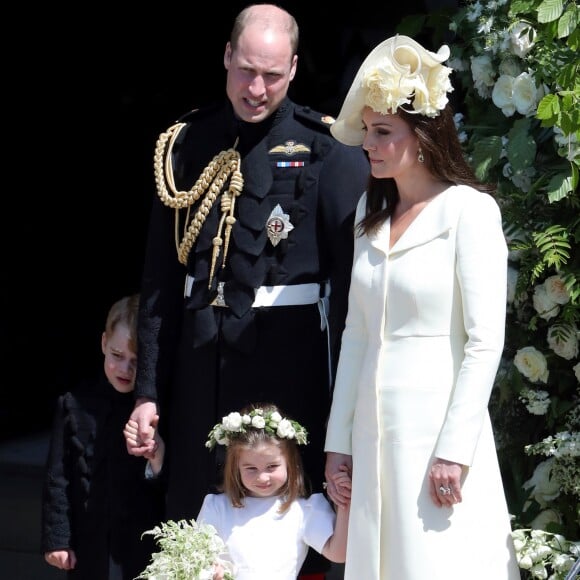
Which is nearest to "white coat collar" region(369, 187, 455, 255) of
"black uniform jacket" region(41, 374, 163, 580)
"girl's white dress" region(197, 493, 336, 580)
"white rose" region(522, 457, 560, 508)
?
"girl's white dress" region(197, 493, 336, 580)

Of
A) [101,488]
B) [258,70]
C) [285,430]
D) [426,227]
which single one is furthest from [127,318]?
[426,227]

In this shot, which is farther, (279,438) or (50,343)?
(50,343)

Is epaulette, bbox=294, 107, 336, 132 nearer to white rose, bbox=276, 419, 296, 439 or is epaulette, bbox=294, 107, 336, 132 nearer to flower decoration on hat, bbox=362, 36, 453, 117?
flower decoration on hat, bbox=362, 36, 453, 117

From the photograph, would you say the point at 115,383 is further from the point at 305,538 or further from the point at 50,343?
the point at 50,343

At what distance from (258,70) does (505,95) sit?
689mm

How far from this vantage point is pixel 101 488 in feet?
12.6

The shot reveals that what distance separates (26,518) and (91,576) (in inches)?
69.9

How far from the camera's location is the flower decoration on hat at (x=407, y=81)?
312 cm

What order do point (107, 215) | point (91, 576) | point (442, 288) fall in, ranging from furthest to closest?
point (107, 215)
point (91, 576)
point (442, 288)

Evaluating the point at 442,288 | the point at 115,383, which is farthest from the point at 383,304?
the point at 115,383

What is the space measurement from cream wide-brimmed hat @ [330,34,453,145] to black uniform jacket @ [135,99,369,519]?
43 centimetres

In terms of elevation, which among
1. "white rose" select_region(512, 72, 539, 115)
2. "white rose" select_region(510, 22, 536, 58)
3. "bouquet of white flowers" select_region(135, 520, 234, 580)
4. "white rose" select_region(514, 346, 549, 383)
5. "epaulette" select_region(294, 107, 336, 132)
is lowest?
"bouquet of white flowers" select_region(135, 520, 234, 580)

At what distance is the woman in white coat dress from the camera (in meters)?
3.06

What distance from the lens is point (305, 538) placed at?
3.43 meters
